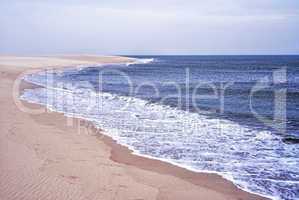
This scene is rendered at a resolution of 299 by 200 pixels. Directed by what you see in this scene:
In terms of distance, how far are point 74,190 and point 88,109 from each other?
1213 centimetres

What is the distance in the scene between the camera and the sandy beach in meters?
7.78

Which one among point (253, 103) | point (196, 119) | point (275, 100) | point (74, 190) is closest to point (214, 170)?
point (74, 190)

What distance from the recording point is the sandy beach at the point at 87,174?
25.5ft

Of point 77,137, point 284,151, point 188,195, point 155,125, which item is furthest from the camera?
point 155,125

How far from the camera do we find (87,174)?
8.94 metres

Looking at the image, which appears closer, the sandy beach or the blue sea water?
the sandy beach

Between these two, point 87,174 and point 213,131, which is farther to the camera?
point 213,131

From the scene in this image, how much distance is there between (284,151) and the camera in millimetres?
11836

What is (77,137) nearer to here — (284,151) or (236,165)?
(236,165)

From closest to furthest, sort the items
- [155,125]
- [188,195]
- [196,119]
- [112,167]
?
[188,195]
[112,167]
[155,125]
[196,119]

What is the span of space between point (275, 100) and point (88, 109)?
41.3ft

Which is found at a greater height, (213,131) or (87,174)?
(213,131)

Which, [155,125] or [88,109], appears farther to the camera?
[88,109]

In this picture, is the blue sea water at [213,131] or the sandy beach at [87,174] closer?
the sandy beach at [87,174]
